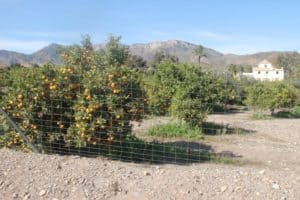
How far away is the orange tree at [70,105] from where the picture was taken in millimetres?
7578

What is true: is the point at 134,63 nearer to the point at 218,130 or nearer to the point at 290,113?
the point at 290,113

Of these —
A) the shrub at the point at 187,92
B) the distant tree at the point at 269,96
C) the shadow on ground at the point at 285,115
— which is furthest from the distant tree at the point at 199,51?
the shrub at the point at 187,92

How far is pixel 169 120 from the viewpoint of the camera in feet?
45.8

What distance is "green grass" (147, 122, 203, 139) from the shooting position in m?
12.0

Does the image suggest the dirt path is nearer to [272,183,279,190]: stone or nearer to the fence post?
[272,183,279,190]: stone

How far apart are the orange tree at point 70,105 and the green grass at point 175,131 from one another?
4.16 metres

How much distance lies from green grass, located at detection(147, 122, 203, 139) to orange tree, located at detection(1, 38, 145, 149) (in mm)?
4160

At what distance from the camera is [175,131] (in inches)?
486

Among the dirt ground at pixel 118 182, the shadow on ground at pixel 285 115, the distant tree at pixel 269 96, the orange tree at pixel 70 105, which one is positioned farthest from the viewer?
the shadow on ground at pixel 285 115

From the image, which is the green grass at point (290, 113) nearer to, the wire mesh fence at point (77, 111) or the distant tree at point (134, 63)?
the distant tree at point (134, 63)

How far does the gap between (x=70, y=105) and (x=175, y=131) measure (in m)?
4.96

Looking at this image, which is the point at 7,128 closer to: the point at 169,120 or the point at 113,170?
the point at 113,170

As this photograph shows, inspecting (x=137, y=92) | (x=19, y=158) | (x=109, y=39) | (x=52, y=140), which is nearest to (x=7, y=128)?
(x=52, y=140)

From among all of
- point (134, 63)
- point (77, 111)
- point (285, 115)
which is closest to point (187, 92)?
point (77, 111)
